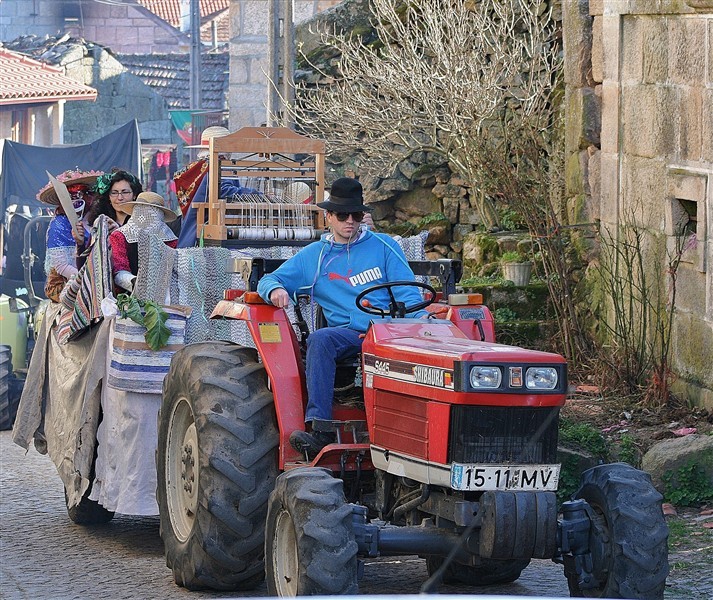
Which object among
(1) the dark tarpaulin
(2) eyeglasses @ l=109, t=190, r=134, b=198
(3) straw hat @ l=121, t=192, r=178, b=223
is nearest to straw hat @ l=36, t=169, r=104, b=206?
(2) eyeglasses @ l=109, t=190, r=134, b=198

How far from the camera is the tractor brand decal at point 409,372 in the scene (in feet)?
19.0

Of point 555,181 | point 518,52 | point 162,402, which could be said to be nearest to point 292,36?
point 518,52

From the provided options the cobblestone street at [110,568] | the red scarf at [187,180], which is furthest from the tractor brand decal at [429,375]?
the red scarf at [187,180]

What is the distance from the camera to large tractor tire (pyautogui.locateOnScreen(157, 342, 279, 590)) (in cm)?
658

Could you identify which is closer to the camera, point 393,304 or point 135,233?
point 393,304

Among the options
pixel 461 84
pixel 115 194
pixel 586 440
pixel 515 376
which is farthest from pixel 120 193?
pixel 461 84

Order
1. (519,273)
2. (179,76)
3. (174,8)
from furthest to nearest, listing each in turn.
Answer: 1. (174,8)
2. (179,76)
3. (519,273)

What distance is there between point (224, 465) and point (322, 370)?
607 mm

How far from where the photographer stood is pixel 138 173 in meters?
26.6

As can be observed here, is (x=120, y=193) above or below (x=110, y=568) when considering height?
above

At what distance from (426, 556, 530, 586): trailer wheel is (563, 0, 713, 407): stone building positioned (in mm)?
3157

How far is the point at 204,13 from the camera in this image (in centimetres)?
5166

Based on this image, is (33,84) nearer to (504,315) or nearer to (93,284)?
(504,315)

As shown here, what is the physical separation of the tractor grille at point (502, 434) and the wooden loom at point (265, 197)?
11.9 ft
